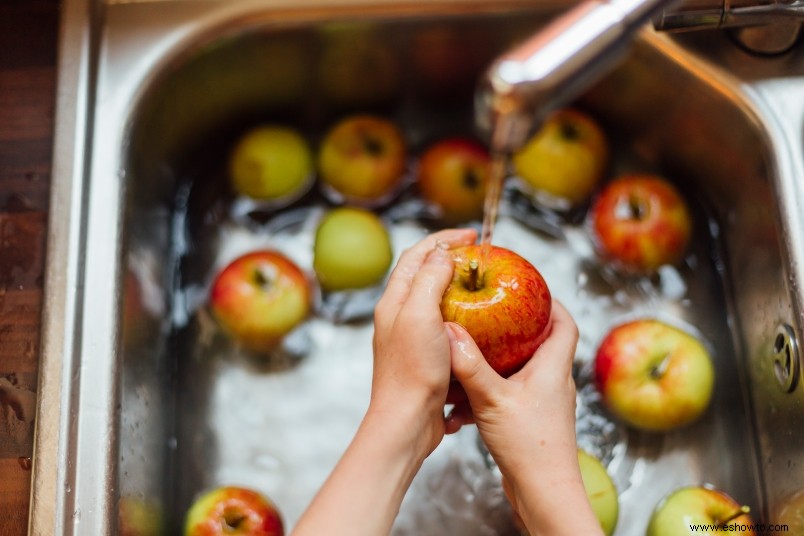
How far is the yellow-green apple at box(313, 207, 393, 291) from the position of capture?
1099mm

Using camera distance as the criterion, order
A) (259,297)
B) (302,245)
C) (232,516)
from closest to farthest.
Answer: (232,516) < (259,297) < (302,245)

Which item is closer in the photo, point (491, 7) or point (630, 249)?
point (491, 7)

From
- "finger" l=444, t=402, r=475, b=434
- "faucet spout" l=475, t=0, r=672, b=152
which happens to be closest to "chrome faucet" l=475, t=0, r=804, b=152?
"faucet spout" l=475, t=0, r=672, b=152

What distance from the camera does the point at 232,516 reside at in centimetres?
97

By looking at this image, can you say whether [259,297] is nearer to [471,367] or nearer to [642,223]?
[471,367]

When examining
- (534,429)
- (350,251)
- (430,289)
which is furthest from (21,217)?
(534,429)

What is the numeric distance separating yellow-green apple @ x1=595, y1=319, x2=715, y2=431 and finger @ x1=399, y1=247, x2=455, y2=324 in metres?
0.33

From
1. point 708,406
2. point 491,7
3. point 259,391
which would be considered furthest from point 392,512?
point 491,7

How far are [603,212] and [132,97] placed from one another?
0.68 metres

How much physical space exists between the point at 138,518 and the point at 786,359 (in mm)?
830

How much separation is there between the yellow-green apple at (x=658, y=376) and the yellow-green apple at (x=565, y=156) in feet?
0.82

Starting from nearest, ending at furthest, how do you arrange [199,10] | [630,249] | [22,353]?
1. [22,353]
2. [199,10]
3. [630,249]

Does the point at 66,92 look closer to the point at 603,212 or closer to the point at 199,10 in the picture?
the point at 199,10

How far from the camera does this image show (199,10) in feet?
3.31
